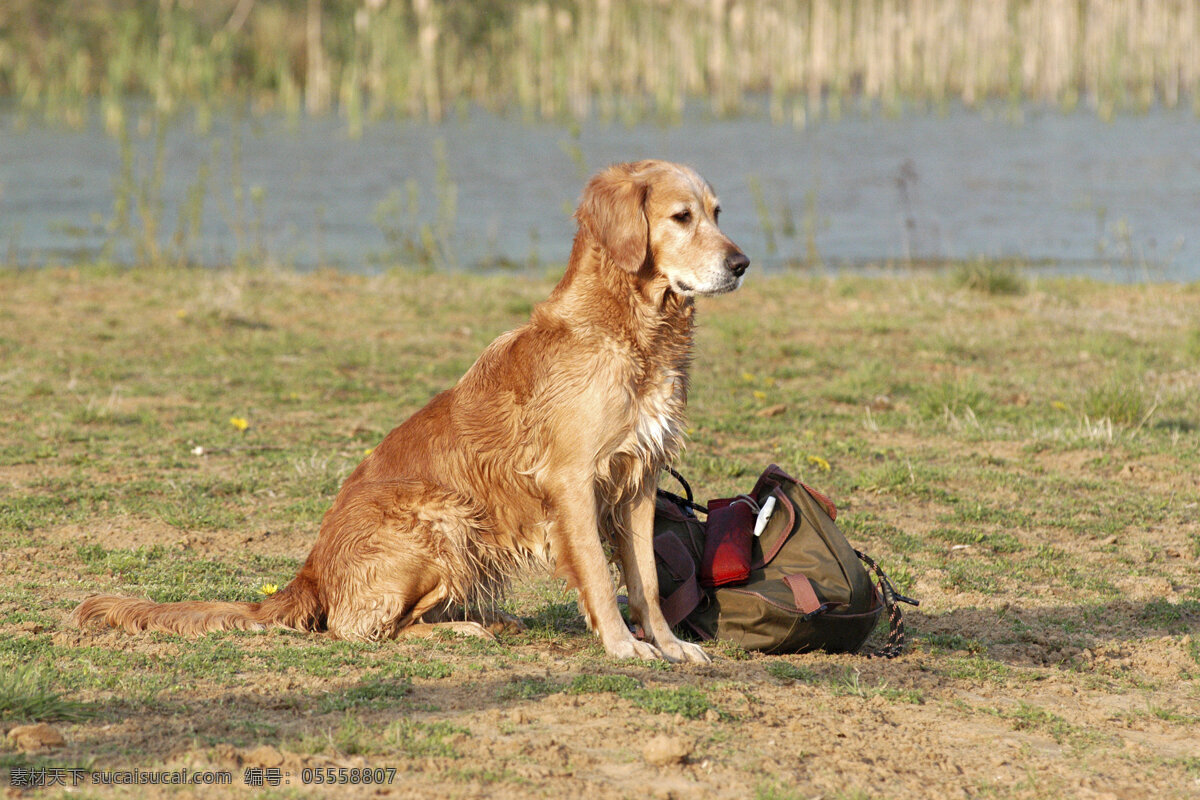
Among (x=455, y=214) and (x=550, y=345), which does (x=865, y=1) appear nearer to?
(x=455, y=214)

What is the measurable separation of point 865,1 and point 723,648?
1327 inches

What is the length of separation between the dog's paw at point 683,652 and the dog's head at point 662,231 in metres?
1.29

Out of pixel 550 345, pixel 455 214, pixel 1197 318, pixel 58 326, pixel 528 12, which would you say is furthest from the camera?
pixel 528 12

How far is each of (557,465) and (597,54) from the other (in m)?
29.6

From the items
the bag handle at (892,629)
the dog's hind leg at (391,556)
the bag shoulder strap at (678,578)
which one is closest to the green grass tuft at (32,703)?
the dog's hind leg at (391,556)

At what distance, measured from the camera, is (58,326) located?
10602 millimetres

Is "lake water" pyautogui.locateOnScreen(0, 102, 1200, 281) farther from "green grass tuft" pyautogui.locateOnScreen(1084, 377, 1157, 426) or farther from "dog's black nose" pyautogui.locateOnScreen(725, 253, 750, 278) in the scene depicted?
"dog's black nose" pyautogui.locateOnScreen(725, 253, 750, 278)

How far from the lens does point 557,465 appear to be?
438 cm

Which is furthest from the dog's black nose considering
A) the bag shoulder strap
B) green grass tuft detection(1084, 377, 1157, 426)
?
green grass tuft detection(1084, 377, 1157, 426)

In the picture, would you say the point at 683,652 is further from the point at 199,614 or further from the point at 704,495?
the point at 704,495

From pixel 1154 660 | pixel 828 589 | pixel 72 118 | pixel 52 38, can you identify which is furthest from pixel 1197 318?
pixel 52 38

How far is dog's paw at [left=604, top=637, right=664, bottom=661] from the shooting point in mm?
4363

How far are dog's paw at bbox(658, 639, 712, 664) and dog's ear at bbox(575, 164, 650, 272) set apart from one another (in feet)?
4.53

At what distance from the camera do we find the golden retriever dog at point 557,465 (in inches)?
172
